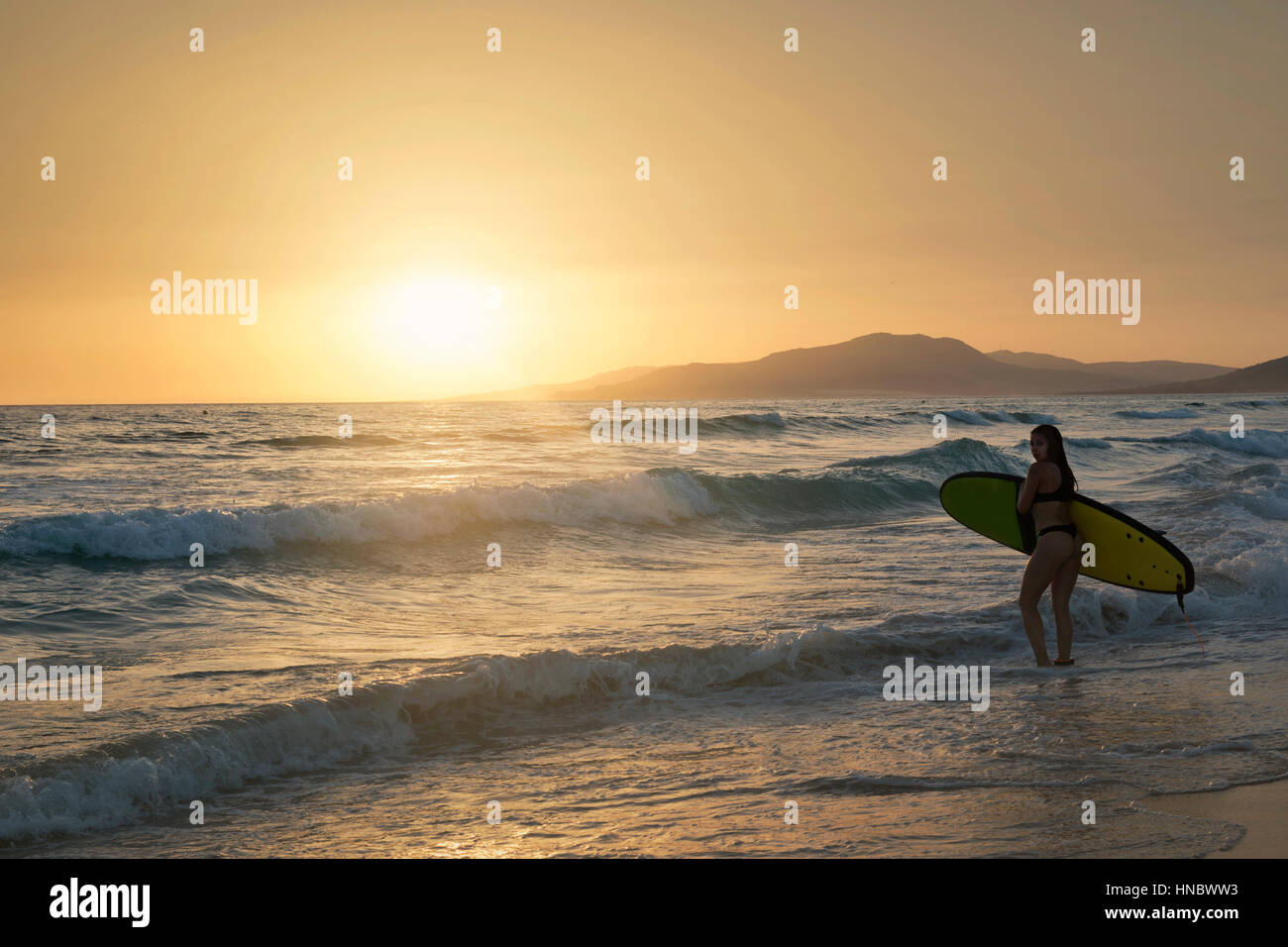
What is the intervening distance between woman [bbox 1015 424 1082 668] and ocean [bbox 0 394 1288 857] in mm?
448

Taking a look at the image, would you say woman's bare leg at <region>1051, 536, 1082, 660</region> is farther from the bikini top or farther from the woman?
the bikini top

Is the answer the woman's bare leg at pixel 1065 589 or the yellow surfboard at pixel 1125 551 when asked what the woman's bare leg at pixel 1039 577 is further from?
the yellow surfboard at pixel 1125 551

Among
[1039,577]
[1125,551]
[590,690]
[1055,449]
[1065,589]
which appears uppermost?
[1055,449]

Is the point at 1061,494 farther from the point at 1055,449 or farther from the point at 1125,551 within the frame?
the point at 1125,551

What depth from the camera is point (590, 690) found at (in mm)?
7043

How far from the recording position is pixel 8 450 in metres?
30.2

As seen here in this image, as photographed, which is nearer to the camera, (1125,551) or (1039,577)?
(1039,577)

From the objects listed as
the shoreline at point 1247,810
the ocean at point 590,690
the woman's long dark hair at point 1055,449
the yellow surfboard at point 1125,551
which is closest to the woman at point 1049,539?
the woman's long dark hair at point 1055,449

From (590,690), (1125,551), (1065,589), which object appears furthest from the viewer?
(1125,551)

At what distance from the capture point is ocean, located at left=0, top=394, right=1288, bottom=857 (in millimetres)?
4676

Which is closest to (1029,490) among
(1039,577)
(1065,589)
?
(1039,577)

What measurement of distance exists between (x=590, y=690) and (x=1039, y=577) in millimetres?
3599
